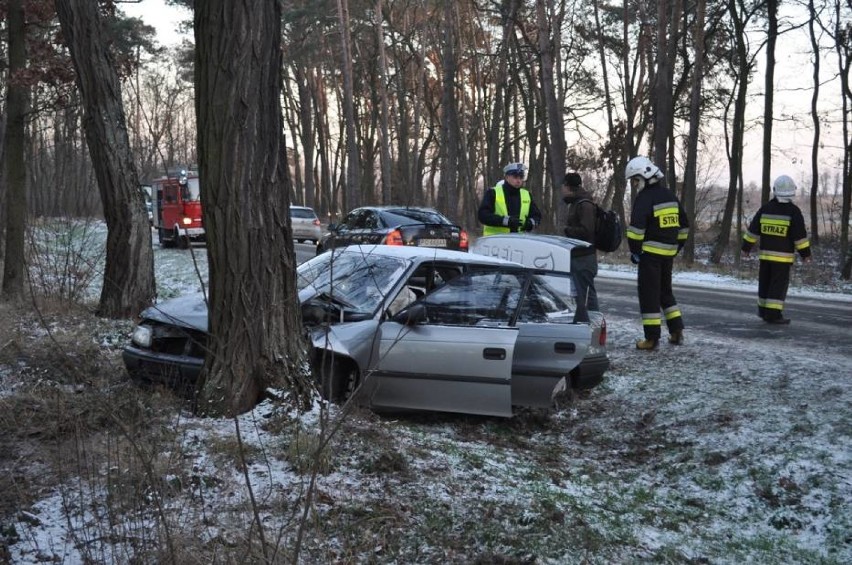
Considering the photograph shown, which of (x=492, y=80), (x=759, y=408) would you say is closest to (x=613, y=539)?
(x=759, y=408)

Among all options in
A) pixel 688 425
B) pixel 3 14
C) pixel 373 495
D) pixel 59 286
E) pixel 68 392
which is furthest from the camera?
pixel 3 14

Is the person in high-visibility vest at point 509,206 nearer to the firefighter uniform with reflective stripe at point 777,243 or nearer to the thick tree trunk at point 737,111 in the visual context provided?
the firefighter uniform with reflective stripe at point 777,243

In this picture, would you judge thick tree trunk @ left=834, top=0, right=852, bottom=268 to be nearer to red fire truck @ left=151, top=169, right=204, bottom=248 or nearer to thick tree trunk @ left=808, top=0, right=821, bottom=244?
thick tree trunk @ left=808, top=0, right=821, bottom=244

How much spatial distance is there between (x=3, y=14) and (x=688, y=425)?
1178 cm

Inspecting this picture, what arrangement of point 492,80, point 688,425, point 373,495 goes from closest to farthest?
point 373,495
point 688,425
point 492,80

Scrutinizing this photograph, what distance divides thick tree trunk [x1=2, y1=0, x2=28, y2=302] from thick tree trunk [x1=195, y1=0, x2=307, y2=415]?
7.43 metres

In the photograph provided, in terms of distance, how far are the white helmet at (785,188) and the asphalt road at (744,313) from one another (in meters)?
1.63

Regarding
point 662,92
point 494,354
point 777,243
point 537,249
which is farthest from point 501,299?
point 662,92

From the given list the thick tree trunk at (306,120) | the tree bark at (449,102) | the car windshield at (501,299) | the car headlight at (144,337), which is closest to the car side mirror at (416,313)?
the car windshield at (501,299)

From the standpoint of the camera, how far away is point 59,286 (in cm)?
1069

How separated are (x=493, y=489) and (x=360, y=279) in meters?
2.61

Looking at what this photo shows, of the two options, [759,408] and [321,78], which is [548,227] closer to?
[321,78]

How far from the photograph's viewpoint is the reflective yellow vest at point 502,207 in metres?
9.66

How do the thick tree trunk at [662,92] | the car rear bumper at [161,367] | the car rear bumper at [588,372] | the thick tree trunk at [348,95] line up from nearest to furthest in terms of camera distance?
the car rear bumper at [161,367]
the car rear bumper at [588,372]
the thick tree trunk at [662,92]
the thick tree trunk at [348,95]
